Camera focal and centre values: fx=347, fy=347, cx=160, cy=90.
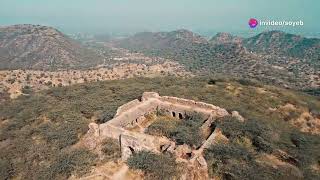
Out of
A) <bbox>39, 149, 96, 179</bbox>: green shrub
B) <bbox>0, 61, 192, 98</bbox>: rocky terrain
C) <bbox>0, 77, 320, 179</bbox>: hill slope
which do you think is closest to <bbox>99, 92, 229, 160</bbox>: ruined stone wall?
<bbox>0, 77, 320, 179</bbox>: hill slope

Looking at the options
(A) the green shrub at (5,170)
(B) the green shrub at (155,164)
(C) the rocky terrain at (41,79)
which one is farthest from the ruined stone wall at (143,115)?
(C) the rocky terrain at (41,79)

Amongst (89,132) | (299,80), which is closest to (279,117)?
(89,132)

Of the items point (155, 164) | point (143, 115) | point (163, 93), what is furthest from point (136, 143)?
point (163, 93)

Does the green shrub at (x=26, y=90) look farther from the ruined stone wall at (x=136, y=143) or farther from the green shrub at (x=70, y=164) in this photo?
the ruined stone wall at (x=136, y=143)

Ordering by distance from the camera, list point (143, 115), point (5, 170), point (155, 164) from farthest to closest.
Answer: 1. point (143, 115)
2. point (5, 170)
3. point (155, 164)

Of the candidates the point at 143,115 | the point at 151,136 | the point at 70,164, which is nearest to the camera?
the point at 70,164

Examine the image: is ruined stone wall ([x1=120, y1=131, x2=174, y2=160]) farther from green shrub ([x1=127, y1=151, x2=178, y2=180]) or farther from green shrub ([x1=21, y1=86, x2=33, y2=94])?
green shrub ([x1=21, y1=86, x2=33, y2=94])

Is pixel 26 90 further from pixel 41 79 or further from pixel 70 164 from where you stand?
pixel 70 164

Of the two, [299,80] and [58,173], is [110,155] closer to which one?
[58,173]
